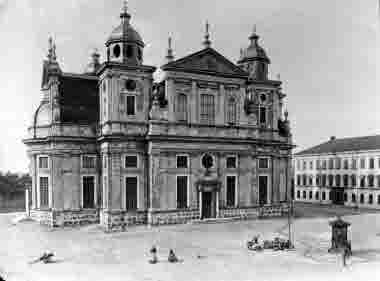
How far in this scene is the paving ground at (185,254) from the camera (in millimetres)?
13148

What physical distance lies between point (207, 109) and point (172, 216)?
808 cm

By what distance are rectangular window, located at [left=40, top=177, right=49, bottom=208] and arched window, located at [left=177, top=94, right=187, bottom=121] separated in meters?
10.4

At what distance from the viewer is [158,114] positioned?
945 inches

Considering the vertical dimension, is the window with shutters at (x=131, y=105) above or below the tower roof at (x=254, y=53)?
below

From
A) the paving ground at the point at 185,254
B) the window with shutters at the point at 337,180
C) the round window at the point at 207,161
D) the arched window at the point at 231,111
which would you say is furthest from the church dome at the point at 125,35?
the window with shutters at the point at 337,180

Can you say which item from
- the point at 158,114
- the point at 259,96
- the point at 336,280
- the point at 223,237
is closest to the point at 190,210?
the point at 223,237

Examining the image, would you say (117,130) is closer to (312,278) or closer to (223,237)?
Answer: (223,237)

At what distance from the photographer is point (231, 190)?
26250 millimetres

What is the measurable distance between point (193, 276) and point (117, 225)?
436 inches

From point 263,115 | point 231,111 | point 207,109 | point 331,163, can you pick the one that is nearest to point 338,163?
point 331,163

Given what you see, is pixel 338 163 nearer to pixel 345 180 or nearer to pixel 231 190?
pixel 345 180

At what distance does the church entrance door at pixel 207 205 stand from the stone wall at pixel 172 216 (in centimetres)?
69

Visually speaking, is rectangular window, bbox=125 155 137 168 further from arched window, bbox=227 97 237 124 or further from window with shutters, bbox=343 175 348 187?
window with shutters, bbox=343 175 348 187

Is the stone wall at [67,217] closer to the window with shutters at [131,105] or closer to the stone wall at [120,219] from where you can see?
the stone wall at [120,219]
